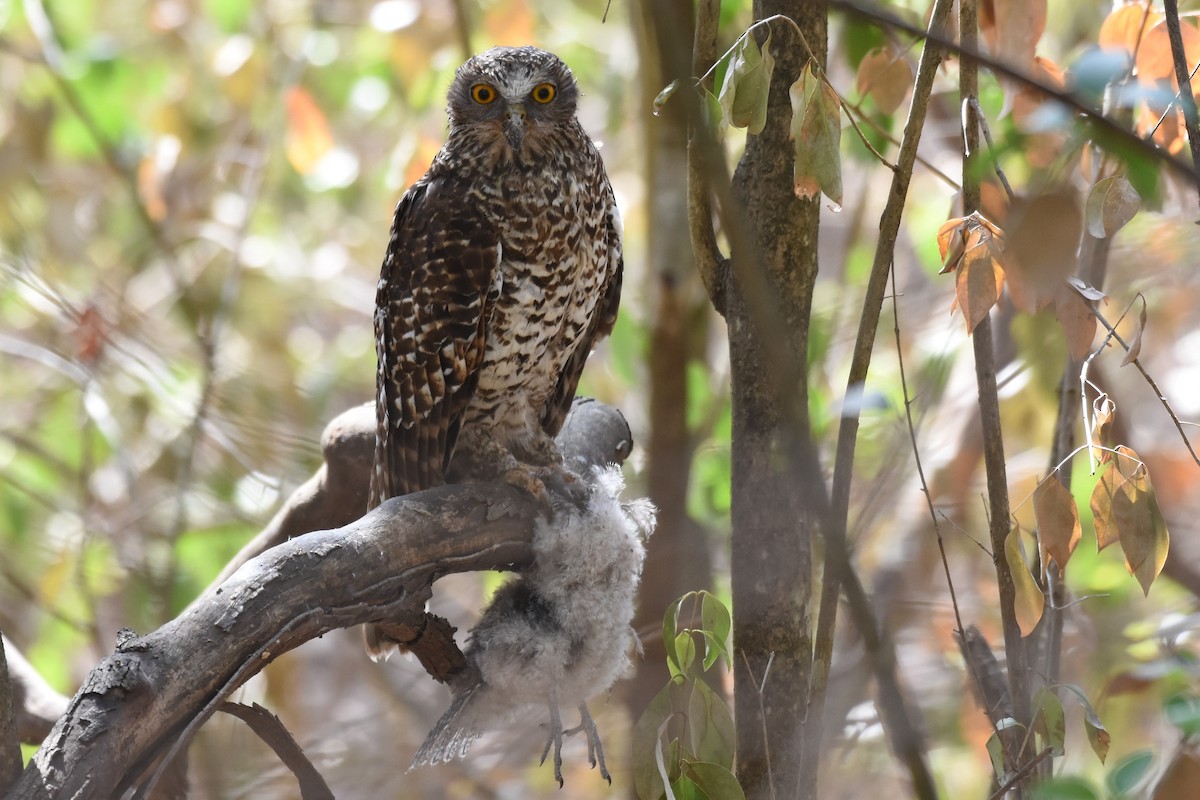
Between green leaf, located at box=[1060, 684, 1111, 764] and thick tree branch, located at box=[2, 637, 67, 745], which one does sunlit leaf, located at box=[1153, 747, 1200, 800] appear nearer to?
green leaf, located at box=[1060, 684, 1111, 764]

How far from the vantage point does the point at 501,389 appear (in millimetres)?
2211

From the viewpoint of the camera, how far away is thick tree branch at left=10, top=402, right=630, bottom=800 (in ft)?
3.50

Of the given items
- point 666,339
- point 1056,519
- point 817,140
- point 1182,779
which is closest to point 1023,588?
point 1056,519

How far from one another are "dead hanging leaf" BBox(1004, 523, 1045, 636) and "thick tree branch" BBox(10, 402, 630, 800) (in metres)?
0.75

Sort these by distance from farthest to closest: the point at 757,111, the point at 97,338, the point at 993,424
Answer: the point at 97,338
the point at 993,424
the point at 757,111

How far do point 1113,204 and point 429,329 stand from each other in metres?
1.20

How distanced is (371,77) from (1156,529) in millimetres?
3476

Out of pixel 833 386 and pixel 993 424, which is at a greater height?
→ pixel 833 386

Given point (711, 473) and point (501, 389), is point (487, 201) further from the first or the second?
point (711, 473)

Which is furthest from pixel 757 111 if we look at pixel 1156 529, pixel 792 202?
pixel 1156 529

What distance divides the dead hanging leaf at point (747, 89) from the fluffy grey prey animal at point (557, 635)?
0.71 metres

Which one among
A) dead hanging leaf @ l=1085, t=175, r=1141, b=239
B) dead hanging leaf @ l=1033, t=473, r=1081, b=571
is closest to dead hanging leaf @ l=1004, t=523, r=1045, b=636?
dead hanging leaf @ l=1033, t=473, r=1081, b=571

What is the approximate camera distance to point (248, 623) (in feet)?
4.02

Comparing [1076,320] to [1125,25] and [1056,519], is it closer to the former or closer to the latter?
[1056,519]
